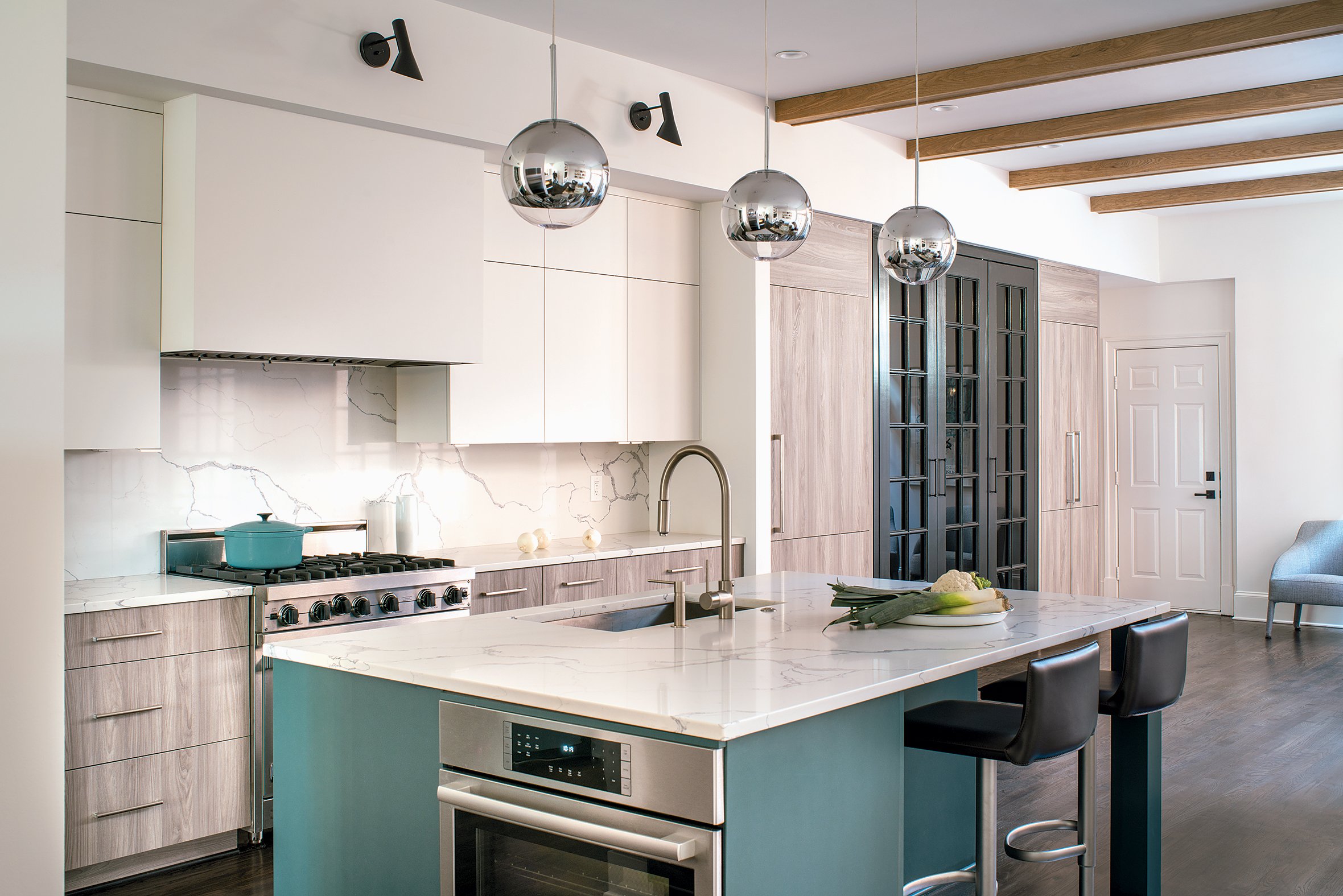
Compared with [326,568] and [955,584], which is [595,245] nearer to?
[326,568]

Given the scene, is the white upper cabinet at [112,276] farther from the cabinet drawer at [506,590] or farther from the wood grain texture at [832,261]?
the wood grain texture at [832,261]

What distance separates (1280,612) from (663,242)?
235 inches

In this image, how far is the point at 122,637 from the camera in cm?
342

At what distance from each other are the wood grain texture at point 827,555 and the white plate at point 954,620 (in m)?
2.51

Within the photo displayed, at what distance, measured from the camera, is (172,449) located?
4.08 m

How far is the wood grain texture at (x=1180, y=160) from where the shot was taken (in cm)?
643

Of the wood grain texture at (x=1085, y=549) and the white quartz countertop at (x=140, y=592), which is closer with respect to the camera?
the white quartz countertop at (x=140, y=592)

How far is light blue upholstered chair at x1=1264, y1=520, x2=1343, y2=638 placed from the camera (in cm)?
773

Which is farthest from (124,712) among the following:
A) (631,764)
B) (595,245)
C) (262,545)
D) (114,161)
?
(595,245)

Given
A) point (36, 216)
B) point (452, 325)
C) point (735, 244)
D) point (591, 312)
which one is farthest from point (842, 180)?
point (36, 216)

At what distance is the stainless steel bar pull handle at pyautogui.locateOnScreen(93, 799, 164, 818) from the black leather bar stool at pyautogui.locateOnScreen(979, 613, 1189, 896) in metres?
2.50

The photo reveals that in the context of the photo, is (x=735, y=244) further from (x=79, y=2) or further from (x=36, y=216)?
(x=79, y=2)

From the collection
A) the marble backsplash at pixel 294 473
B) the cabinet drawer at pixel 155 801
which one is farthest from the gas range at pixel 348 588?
the cabinet drawer at pixel 155 801

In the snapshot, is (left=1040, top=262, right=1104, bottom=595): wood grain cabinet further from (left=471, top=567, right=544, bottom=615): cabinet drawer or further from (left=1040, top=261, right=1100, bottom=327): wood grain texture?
(left=471, top=567, right=544, bottom=615): cabinet drawer
